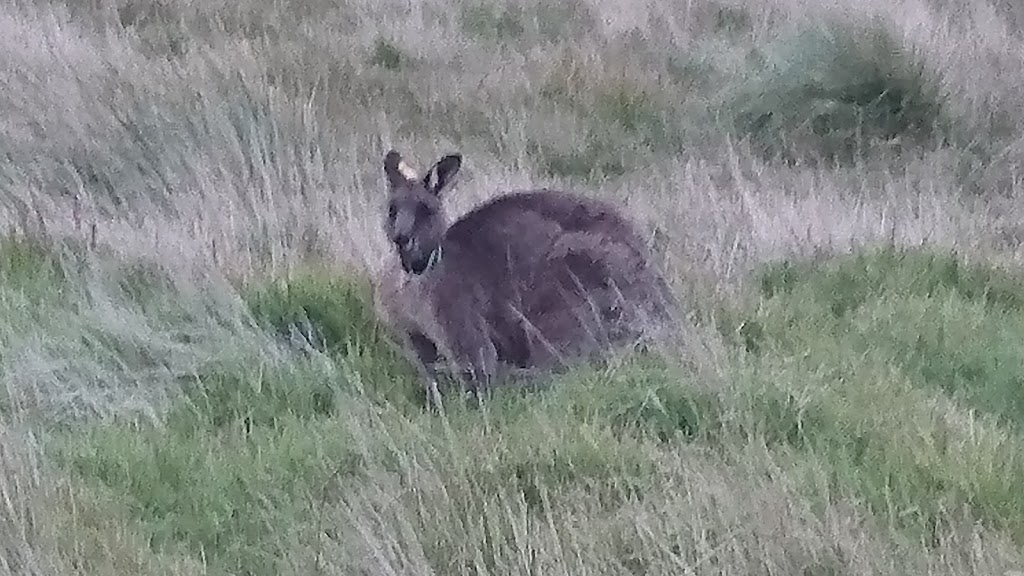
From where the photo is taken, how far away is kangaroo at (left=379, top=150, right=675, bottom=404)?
4727 mm

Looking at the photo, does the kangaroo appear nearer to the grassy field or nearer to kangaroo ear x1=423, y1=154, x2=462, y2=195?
kangaroo ear x1=423, y1=154, x2=462, y2=195

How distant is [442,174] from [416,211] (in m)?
0.15

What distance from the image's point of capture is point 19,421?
4.02 m

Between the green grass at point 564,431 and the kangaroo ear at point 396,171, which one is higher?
the kangaroo ear at point 396,171

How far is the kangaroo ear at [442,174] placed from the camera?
4.74 metres

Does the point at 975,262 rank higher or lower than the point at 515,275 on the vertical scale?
lower

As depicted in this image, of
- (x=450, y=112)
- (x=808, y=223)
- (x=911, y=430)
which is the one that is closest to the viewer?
(x=911, y=430)

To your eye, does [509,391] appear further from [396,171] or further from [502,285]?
[396,171]

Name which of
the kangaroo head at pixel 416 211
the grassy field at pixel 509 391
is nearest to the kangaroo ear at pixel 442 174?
the kangaroo head at pixel 416 211

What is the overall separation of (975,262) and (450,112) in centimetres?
338

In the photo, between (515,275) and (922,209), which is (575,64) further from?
(515,275)

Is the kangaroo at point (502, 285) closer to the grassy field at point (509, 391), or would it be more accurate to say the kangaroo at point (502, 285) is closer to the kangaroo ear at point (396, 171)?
the kangaroo ear at point (396, 171)

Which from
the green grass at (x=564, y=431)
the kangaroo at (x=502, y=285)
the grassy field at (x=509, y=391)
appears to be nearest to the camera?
the grassy field at (x=509, y=391)

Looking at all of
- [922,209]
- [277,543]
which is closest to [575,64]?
[922,209]
